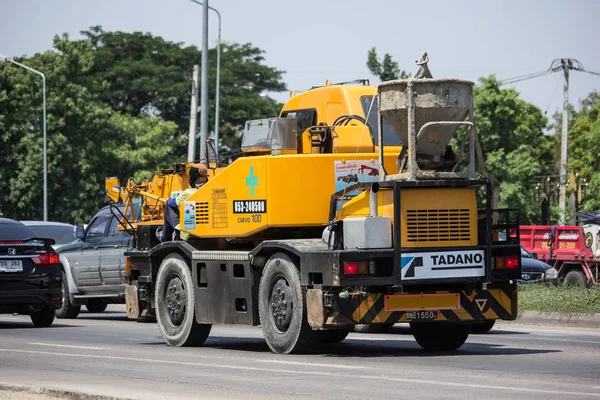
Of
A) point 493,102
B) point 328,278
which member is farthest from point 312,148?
point 493,102

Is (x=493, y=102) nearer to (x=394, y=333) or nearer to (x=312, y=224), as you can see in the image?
(x=394, y=333)

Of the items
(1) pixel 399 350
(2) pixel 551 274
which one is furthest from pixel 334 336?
(2) pixel 551 274

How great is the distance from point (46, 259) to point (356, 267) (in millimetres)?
9100

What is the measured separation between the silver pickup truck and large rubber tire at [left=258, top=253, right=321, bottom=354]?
8.25 meters

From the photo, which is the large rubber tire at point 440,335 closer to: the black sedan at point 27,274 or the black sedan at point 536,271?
the black sedan at point 27,274

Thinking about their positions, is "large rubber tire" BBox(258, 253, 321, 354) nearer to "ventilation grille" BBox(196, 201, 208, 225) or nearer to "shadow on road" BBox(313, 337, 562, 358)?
"shadow on road" BBox(313, 337, 562, 358)

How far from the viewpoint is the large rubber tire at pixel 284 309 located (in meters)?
14.6

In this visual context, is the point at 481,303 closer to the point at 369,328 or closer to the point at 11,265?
the point at 369,328

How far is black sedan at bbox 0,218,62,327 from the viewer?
69.5 feet

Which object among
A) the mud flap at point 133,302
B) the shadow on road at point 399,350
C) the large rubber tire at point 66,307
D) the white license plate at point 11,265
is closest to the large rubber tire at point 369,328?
the shadow on road at point 399,350

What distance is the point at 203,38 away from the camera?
33719mm

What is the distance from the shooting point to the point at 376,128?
53.7ft

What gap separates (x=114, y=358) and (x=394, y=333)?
19.7 ft

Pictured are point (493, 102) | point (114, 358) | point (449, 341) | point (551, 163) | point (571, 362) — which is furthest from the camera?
point (551, 163)
